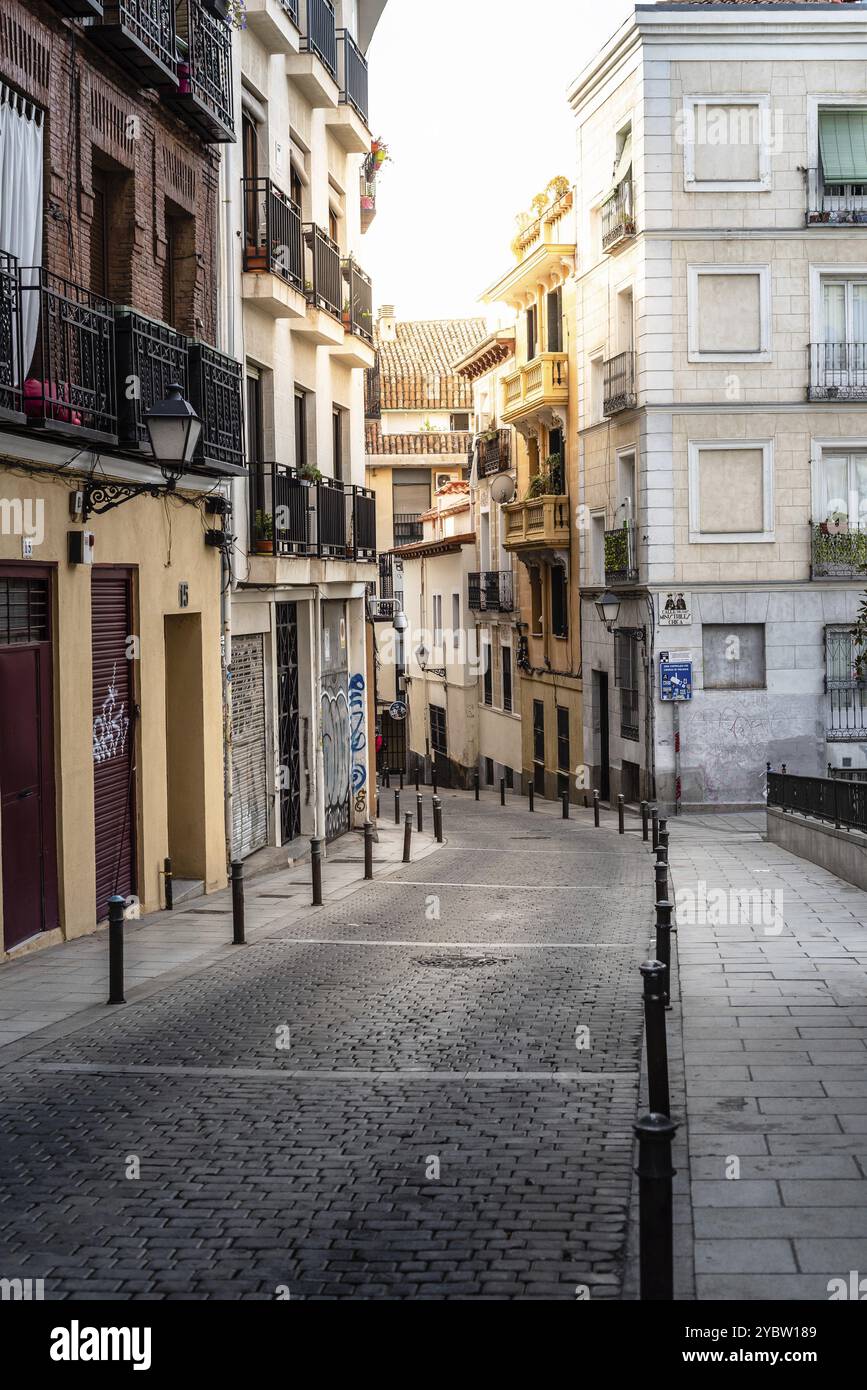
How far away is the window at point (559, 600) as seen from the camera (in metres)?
37.8

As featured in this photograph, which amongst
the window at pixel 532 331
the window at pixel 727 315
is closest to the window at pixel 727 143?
the window at pixel 727 315

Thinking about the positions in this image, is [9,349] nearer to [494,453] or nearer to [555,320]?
[555,320]

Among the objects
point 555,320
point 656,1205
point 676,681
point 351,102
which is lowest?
point 656,1205

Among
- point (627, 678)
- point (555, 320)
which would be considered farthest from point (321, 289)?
point (555, 320)

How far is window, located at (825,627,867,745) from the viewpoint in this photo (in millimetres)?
29625

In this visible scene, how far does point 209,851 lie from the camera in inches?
680

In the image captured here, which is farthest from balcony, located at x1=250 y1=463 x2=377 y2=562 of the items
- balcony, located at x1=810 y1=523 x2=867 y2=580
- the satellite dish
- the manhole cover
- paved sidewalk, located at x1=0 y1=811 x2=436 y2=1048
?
the satellite dish

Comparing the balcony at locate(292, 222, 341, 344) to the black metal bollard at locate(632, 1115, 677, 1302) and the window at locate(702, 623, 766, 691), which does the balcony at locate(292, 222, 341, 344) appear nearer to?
the window at locate(702, 623, 766, 691)

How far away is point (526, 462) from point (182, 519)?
27.0m

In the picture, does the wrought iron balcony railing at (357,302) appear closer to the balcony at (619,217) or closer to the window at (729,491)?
the balcony at (619,217)

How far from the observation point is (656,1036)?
686cm

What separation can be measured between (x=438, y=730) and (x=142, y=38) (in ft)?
135

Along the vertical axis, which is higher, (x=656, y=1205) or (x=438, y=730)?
(x=656, y=1205)
